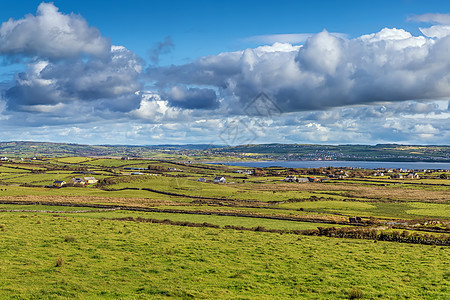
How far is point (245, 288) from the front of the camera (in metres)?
20.6

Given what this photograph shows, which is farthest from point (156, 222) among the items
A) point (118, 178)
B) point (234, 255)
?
point (118, 178)

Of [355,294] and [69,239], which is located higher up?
[355,294]

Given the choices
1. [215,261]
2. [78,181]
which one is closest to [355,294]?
[215,261]

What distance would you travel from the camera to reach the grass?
65.4ft

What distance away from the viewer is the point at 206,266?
83.5ft

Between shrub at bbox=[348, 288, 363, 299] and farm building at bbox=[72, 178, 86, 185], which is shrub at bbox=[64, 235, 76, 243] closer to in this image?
shrub at bbox=[348, 288, 363, 299]

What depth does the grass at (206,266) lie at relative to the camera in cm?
1994

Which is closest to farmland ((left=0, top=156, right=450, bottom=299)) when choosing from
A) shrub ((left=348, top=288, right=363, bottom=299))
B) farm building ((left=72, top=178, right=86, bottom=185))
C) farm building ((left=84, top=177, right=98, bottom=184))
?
shrub ((left=348, top=288, right=363, bottom=299))

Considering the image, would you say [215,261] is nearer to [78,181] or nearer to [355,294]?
[355,294]

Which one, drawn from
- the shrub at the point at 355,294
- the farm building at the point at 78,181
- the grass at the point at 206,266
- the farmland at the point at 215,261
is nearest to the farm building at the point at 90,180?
Result: the farm building at the point at 78,181

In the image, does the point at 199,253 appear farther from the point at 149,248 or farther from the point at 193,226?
the point at 193,226

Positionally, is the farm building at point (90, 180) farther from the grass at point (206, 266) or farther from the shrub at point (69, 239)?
the shrub at point (69, 239)

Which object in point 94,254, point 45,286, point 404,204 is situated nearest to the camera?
point 45,286

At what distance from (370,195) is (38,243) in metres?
97.8
